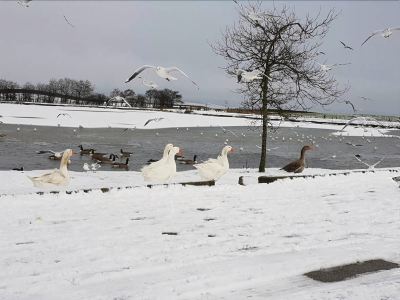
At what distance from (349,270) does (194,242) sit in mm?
2141

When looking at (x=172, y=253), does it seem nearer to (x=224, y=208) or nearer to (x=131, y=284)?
(x=131, y=284)

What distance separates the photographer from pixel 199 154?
28000 mm

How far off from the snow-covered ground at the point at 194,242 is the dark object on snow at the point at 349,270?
12 cm

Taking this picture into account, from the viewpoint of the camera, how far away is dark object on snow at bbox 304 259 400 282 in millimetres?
4812

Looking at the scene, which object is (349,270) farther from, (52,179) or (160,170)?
(52,179)

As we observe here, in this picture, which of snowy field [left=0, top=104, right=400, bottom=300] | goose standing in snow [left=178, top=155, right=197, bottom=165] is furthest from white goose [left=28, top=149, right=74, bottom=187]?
goose standing in snow [left=178, top=155, right=197, bottom=165]

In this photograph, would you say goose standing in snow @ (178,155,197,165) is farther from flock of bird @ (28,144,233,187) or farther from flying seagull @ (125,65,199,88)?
flying seagull @ (125,65,199,88)

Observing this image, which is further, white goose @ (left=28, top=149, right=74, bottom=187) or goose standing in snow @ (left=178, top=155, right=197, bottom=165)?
goose standing in snow @ (left=178, top=155, right=197, bottom=165)

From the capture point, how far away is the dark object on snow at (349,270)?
189 inches

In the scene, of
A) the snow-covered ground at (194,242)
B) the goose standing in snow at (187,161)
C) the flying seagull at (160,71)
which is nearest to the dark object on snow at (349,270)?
the snow-covered ground at (194,242)

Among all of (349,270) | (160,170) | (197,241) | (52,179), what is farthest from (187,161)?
(349,270)

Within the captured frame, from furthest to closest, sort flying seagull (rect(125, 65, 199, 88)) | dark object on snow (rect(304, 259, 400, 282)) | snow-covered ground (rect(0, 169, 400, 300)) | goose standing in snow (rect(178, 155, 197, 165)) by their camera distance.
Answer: goose standing in snow (rect(178, 155, 197, 165))
flying seagull (rect(125, 65, 199, 88))
dark object on snow (rect(304, 259, 400, 282))
snow-covered ground (rect(0, 169, 400, 300))

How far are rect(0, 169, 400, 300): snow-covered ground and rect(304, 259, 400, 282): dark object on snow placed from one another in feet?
0.38

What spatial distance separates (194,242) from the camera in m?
6.36
